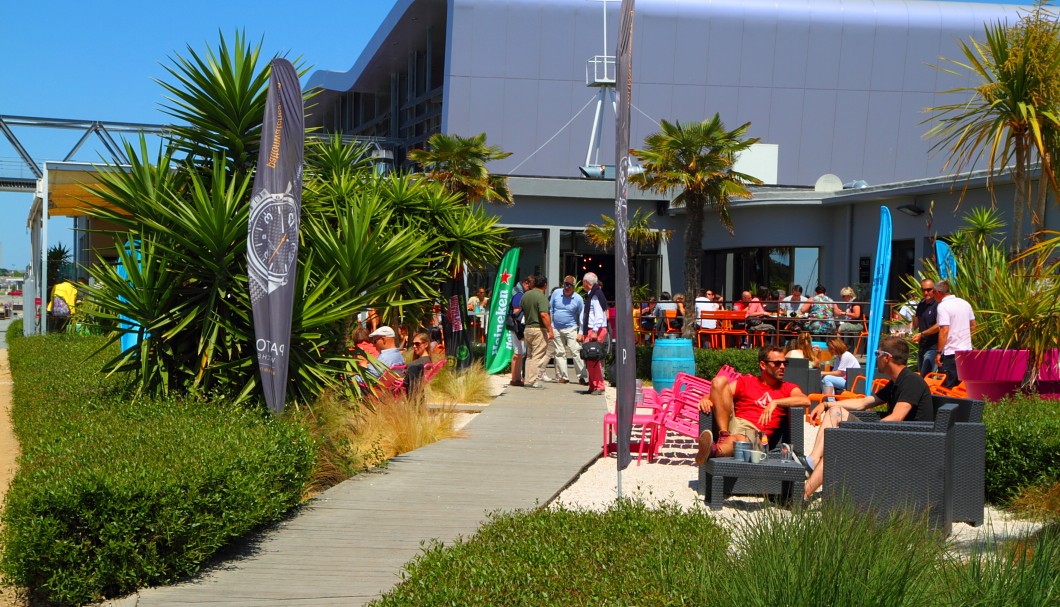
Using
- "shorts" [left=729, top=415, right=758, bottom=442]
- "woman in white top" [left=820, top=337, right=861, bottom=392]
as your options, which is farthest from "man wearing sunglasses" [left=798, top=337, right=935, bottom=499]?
"woman in white top" [left=820, top=337, right=861, bottom=392]

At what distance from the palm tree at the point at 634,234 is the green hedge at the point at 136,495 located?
2311 cm

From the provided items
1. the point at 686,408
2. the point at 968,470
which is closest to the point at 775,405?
the point at 968,470

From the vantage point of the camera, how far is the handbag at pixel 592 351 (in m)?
14.9

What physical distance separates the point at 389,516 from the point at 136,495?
6.73 ft

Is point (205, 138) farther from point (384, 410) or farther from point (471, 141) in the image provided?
point (471, 141)

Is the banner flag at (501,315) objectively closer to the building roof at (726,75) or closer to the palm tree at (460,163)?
the palm tree at (460,163)

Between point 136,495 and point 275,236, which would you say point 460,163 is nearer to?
point 275,236

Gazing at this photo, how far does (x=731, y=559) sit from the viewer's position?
4363 mm

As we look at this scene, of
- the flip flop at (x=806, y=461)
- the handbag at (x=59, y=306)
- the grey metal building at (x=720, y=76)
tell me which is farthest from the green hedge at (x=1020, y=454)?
the grey metal building at (x=720, y=76)

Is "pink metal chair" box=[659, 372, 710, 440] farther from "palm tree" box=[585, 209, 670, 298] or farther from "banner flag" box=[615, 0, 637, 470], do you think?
"palm tree" box=[585, 209, 670, 298]

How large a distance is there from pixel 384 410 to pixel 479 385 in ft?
14.4

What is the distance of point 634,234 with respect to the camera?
102 feet

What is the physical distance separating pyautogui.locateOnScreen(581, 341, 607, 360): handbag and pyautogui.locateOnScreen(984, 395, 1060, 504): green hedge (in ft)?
23.9

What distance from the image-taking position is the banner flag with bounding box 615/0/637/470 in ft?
22.1
